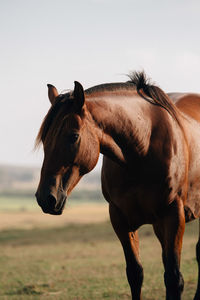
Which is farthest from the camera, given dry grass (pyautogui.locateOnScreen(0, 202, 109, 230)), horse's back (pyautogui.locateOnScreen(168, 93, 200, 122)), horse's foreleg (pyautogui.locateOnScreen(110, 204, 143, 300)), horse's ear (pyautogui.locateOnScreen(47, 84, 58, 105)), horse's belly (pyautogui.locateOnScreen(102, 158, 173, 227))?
dry grass (pyautogui.locateOnScreen(0, 202, 109, 230))

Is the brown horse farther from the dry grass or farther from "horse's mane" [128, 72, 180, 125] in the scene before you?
the dry grass

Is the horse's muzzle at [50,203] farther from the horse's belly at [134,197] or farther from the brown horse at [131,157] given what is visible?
the horse's belly at [134,197]

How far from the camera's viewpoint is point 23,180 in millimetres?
152000

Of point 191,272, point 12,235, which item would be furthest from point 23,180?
point 191,272

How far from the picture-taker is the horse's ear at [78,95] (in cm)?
342

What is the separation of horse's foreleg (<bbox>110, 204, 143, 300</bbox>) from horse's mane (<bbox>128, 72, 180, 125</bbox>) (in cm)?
101

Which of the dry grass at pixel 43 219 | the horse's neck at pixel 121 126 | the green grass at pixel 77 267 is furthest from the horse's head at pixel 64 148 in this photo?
the dry grass at pixel 43 219

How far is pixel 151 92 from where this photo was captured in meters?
4.30

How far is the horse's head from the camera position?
336cm

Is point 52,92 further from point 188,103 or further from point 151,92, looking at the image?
point 188,103

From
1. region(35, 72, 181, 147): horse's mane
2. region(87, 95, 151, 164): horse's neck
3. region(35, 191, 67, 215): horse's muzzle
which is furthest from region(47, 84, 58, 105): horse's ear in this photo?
region(35, 191, 67, 215): horse's muzzle

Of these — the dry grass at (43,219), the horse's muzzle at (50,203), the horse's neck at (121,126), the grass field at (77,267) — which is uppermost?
the horse's neck at (121,126)

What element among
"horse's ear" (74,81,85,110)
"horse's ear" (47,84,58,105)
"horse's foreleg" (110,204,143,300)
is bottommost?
"horse's foreleg" (110,204,143,300)

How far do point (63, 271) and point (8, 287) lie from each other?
1.77m
